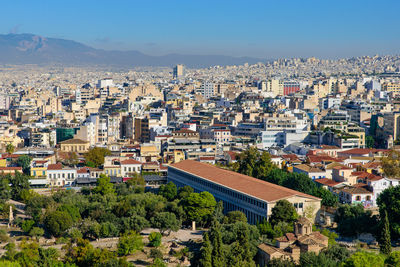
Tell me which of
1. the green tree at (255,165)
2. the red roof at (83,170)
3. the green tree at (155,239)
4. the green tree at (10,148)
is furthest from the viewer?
the green tree at (10,148)

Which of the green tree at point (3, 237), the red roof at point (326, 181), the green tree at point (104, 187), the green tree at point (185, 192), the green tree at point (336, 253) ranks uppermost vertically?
the red roof at point (326, 181)

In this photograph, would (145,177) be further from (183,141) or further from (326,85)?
(326,85)

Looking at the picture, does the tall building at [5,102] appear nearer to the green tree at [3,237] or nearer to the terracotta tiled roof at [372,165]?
the terracotta tiled roof at [372,165]

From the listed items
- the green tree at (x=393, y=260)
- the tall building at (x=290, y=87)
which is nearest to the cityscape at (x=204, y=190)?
the green tree at (x=393, y=260)

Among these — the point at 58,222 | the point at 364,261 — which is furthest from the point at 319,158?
the point at 364,261

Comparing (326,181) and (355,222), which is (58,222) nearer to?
(355,222)

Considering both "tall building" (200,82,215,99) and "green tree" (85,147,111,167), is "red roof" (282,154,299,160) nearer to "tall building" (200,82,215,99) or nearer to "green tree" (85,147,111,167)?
"green tree" (85,147,111,167)
